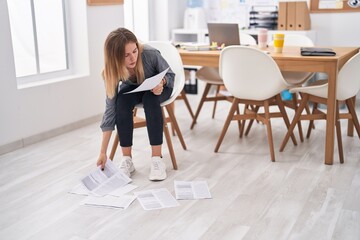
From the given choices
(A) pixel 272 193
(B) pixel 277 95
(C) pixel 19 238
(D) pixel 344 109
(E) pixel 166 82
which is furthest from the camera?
(D) pixel 344 109

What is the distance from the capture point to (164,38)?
523cm

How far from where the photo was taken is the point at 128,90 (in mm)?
2771

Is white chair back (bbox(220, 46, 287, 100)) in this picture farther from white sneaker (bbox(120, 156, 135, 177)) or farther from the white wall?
the white wall

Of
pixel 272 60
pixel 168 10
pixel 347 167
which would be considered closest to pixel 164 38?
pixel 168 10

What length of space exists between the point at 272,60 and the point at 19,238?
1.77 m

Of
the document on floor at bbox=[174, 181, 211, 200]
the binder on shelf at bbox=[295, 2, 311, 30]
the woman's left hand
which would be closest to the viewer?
the document on floor at bbox=[174, 181, 211, 200]

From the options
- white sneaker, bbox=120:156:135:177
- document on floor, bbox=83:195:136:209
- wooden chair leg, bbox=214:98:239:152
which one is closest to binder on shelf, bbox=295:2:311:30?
wooden chair leg, bbox=214:98:239:152

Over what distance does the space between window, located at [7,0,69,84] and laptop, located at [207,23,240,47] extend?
1.31 meters

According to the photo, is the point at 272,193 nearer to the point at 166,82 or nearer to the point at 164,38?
the point at 166,82

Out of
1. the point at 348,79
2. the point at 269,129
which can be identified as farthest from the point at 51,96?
the point at 348,79

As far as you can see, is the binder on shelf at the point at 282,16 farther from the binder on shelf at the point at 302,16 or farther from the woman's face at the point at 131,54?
the woman's face at the point at 131,54

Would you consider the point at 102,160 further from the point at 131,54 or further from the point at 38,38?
the point at 38,38

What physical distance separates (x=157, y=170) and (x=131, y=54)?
2.27 ft

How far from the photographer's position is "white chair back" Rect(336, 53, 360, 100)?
286 cm
